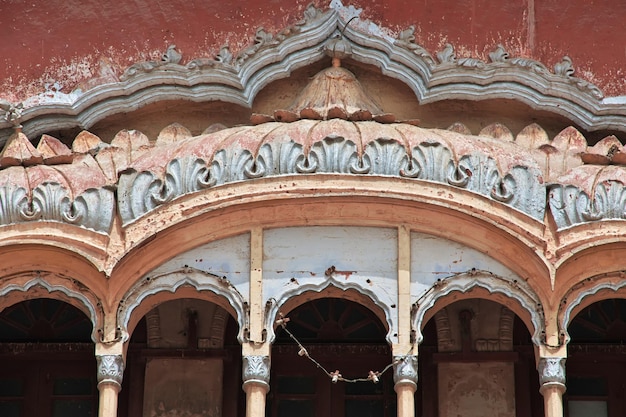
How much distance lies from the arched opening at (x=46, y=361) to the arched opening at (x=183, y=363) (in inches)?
14.0

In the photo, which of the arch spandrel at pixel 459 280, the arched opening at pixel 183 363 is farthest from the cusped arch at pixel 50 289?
the arch spandrel at pixel 459 280

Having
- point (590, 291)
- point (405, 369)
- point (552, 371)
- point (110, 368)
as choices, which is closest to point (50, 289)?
point (110, 368)

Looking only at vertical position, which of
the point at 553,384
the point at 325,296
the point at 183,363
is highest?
the point at 325,296

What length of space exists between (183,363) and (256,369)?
1442 mm

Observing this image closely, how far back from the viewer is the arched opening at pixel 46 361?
18.9 metres

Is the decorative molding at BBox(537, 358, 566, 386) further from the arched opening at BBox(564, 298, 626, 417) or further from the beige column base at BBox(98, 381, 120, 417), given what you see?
the beige column base at BBox(98, 381, 120, 417)

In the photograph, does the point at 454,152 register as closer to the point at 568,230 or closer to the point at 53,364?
the point at 568,230

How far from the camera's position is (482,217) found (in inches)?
706

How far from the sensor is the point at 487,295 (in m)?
18.0

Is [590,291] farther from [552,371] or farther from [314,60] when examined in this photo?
[314,60]

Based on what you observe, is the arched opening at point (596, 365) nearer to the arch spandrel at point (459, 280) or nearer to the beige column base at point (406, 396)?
the arch spandrel at point (459, 280)

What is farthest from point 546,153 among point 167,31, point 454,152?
point 167,31

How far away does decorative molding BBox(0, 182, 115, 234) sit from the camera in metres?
18.0

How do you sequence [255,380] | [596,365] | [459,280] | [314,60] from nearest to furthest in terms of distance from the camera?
[255,380], [459,280], [596,365], [314,60]
